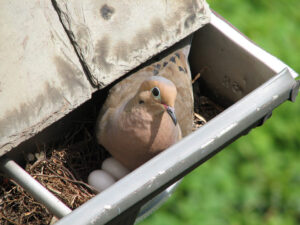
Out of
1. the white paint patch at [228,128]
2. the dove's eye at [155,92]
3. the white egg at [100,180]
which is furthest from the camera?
the white egg at [100,180]

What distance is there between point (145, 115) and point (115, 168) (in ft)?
1.01

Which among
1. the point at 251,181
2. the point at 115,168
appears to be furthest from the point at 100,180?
the point at 251,181

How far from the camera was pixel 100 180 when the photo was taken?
271 centimetres

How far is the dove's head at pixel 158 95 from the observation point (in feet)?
8.34

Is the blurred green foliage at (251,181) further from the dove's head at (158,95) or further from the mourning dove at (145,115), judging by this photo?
the dove's head at (158,95)

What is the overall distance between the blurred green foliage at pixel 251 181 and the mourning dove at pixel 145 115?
3.32 feet

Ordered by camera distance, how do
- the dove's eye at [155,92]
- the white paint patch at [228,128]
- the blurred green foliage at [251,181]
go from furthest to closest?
the blurred green foliage at [251,181], the dove's eye at [155,92], the white paint patch at [228,128]

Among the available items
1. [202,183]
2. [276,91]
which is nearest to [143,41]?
[276,91]

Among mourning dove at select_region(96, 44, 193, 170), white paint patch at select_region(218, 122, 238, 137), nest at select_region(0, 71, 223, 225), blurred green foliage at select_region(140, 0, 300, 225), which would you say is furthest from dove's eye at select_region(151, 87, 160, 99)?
blurred green foliage at select_region(140, 0, 300, 225)

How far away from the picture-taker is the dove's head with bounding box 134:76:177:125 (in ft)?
8.34

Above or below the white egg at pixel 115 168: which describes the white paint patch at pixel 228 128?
above

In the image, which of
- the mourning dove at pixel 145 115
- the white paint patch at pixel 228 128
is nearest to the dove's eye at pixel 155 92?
the mourning dove at pixel 145 115

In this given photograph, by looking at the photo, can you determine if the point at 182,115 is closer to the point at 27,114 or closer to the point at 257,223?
the point at 27,114

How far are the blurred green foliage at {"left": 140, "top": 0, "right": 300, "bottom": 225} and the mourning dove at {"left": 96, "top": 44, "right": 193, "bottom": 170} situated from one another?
1.01m
